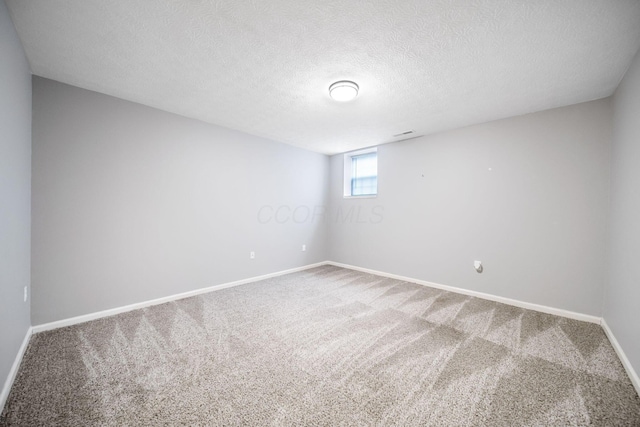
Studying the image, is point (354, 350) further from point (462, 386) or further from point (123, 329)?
point (123, 329)

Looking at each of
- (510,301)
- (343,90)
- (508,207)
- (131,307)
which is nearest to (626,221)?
(508,207)

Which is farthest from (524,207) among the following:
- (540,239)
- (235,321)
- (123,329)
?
(123,329)

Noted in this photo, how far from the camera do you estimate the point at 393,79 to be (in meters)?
2.27

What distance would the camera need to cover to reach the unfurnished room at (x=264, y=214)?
1.51 meters

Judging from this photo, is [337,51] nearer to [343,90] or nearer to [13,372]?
[343,90]

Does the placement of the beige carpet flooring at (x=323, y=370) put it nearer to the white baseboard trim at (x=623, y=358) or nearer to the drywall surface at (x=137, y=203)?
the white baseboard trim at (x=623, y=358)

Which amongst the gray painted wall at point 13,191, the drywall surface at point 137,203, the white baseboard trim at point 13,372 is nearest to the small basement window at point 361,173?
the drywall surface at point 137,203

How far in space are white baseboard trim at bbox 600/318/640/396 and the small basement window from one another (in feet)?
10.8

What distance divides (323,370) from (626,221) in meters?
2.92

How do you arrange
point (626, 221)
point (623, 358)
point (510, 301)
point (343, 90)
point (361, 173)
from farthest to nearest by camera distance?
1. point (361, 173)
2. point (510, 301)
3. point (343, 90)
4. point (626, 221)
5. point (623, 358)

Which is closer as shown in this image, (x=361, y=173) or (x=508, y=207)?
(x=508, y=207)

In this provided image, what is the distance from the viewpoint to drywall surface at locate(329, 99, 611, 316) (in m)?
2.62

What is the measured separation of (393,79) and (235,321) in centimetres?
305

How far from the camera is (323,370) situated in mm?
1769
